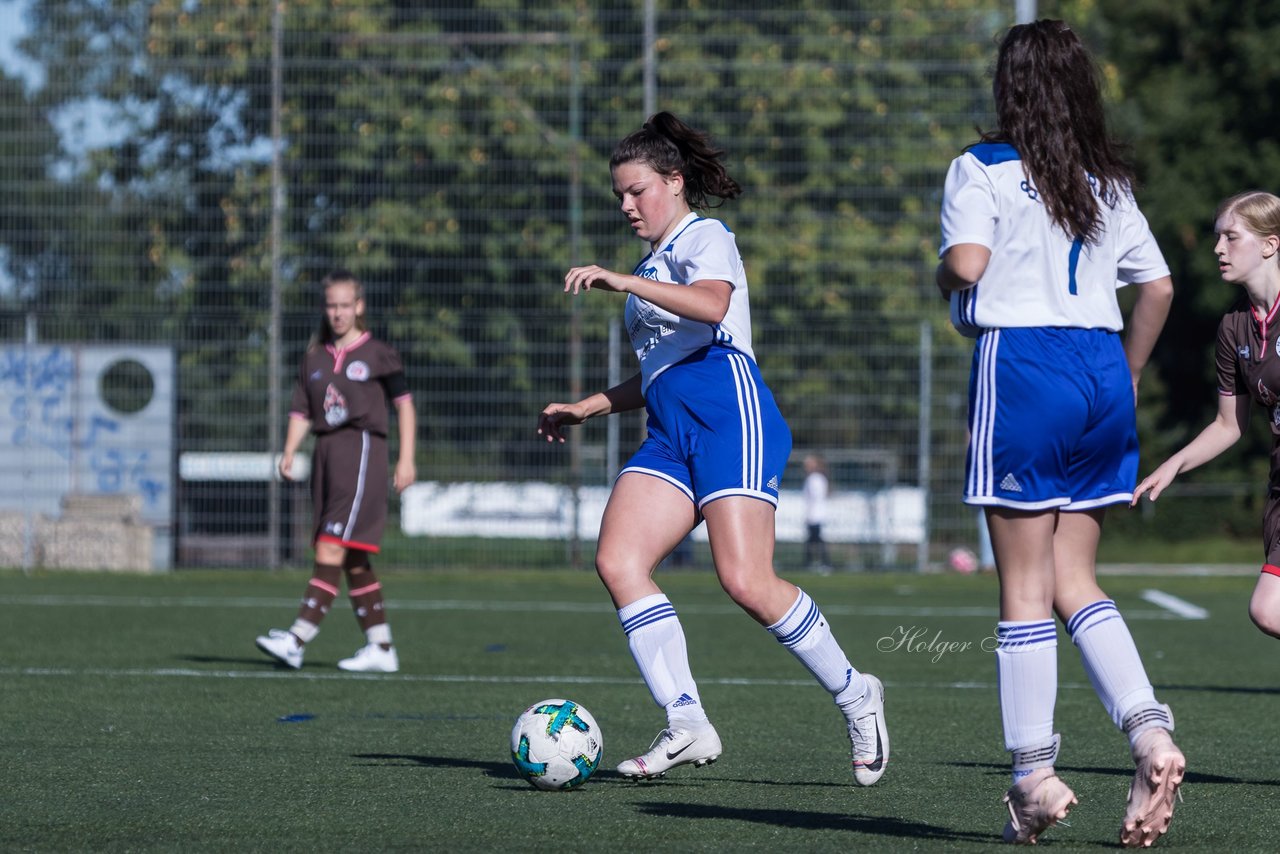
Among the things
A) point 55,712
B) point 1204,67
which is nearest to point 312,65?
point 55,712

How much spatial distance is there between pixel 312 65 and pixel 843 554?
25.9 feet

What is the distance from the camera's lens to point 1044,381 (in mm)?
3869

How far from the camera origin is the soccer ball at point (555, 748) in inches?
200

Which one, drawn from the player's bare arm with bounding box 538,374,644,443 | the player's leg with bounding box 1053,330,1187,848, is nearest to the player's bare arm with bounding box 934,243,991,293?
the player's leg with bounding box 1053,330,1187,848

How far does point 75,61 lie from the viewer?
19.2 metres

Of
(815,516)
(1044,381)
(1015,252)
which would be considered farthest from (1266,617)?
(815,516)

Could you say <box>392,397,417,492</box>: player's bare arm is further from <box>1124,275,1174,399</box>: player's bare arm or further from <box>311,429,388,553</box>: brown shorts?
<box>1124,275,1174,399</box>: player's bare arm

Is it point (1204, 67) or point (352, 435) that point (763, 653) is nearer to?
point (352, 435)

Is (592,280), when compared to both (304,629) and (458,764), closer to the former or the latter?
(458,764)

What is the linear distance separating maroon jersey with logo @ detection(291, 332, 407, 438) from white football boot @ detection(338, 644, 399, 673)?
1116 mm

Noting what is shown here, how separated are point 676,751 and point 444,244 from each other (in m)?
14.2

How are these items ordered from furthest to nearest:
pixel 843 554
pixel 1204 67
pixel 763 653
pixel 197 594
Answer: pixel 1204 67 → pixel 843 554 → pixel 197 594 → pixel 763 653

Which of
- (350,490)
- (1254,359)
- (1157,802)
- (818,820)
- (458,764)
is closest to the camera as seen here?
(1157,802)

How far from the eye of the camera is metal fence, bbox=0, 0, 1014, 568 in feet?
58.3
